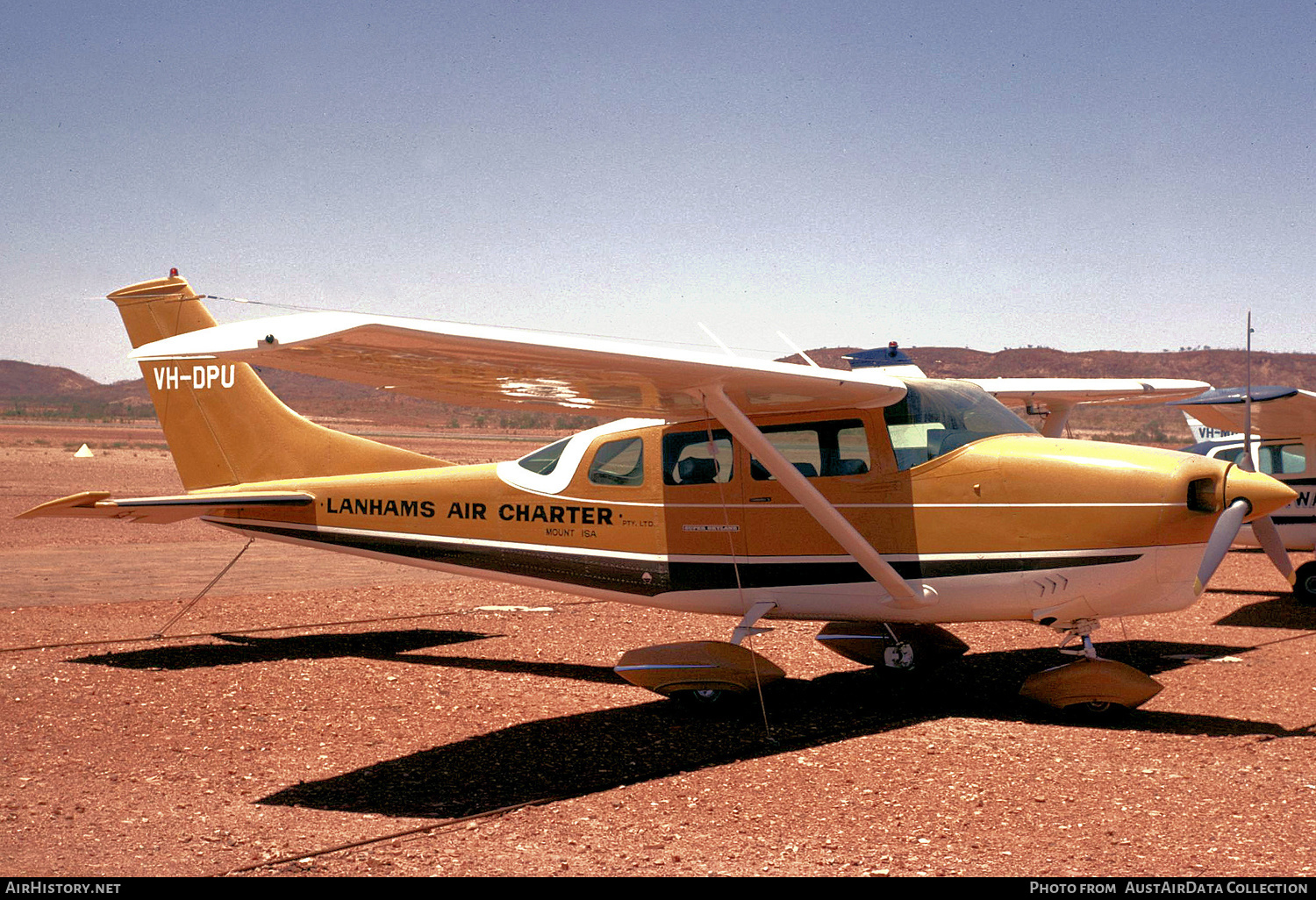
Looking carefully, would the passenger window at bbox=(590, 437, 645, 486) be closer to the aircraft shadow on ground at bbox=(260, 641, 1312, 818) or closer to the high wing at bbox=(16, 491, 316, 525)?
the aircraft shadow on ground at bbox=(260, 641, 1312, 818)

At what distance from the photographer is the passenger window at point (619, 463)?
29.7 feet

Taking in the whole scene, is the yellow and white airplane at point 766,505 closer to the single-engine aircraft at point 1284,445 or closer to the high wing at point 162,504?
the high wing at point 162,504

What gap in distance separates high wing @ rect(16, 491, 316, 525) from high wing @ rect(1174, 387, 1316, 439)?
10.1 meters

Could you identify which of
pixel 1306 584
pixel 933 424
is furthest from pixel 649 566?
pixel 1306 584

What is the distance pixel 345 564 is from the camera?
19172 millimetres

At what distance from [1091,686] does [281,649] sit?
7.72 meters

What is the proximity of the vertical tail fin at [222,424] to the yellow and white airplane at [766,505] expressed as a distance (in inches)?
20.2

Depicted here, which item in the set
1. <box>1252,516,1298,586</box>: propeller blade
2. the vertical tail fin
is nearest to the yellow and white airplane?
the vertical tail fin

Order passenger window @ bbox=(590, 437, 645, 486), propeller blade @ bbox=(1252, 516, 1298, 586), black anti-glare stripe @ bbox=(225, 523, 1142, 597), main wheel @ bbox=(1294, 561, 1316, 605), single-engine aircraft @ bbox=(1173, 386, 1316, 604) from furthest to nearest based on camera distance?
main wheel @ bbox=(1294, 561, 1316, 605) → single-engine aircraft @ bbox=(1173, 386, 1316, 604) → propeller blade @ bbox=(1252, 516, 1298, 586) → passenger window @ bbox=(590, 437, 645, 486) → black anti-glare stripe @ bbox=(225, 523, 1142, 597)

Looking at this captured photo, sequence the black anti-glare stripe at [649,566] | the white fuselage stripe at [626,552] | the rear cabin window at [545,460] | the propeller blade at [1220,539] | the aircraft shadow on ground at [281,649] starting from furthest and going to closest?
the aircraft shadow on ground at [281,649] → the rear cabin window at [545,460] → the black anti-glare stripe at [649,566] → the white fuselage stripe at [626,552] → the propeller blade at [1220,539]

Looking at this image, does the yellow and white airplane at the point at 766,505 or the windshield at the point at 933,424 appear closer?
the yellow and white airplane at the point at 766,505

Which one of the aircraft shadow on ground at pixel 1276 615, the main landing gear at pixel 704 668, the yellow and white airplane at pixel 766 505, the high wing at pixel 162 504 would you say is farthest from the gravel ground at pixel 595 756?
the high wing at pixel 162 504

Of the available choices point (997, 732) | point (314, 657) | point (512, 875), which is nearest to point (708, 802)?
point (512, 875)

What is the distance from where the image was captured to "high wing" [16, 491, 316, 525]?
30.7ft
